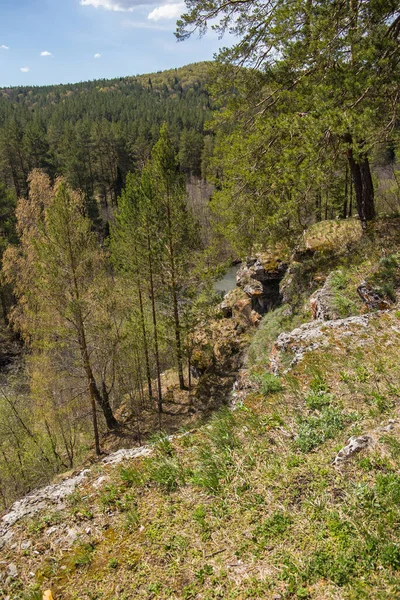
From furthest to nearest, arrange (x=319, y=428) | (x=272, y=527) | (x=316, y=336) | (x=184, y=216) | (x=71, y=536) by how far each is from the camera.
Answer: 1. (x=184, y=216)
2. (x=316, y=336)
3. (x=319, y=428)
4. (x=71, y=536)
5. (x=272, y=527)

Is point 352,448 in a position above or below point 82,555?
above

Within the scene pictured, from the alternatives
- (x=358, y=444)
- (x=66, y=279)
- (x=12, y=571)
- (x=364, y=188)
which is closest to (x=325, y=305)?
(x=364, y=188)

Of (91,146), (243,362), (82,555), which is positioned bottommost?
(243,362)

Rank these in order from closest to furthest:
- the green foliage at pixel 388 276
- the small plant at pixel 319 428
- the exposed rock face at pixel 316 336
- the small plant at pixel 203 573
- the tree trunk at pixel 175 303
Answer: the small plant at pixel 203 573, the small plant at pixel 319 428, the exposed rock face at pixel 316 336, the green foliage at pixel 388 276, the tree trunk at pixel 175 303

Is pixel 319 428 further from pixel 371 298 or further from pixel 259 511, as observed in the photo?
pixel 371 298

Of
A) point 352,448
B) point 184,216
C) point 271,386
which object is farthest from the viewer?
point 184,216

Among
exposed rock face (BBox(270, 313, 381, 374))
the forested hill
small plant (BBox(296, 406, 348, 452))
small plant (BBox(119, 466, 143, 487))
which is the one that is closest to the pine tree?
the forested hill

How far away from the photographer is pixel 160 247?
14117 millimetres

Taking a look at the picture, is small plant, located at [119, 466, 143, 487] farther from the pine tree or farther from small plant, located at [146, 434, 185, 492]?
the pine tree

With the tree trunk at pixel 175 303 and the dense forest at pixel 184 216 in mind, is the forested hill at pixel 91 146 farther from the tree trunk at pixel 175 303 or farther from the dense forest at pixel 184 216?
the tree trunk at pixel 175 303

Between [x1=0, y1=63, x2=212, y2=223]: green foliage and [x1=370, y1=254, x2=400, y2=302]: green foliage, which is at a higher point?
[x1=0, y1=63, x2=212, y2=223]: green foliage

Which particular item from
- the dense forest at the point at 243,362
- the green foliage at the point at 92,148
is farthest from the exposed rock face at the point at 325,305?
the green foliage at the point at 92,148

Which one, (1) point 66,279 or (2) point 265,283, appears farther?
(2) point 265,283

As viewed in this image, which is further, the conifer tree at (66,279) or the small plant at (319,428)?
the conifer tree at (66,279)
